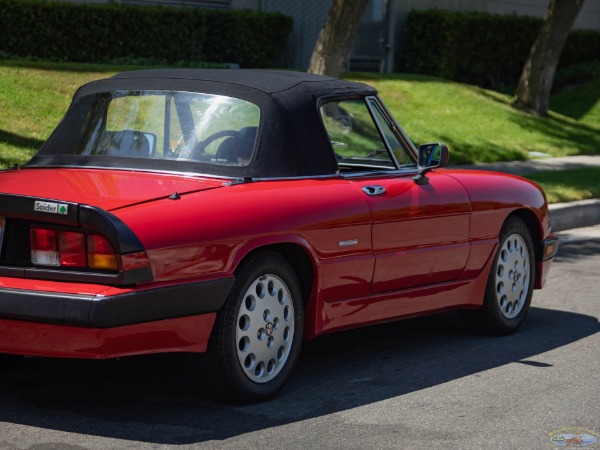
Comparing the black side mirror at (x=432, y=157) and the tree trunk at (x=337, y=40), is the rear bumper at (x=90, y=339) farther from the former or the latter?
the tree trunk at (x=337, y=40)

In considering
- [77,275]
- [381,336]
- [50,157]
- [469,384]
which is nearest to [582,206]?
[381,336]

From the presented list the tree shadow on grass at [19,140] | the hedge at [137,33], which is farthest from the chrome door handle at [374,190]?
the hedge at [137,33]

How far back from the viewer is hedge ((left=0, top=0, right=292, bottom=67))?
17.4m

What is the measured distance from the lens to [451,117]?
19641 mm

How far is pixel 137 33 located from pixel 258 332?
1392 centimetres

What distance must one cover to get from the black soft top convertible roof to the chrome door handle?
20cm

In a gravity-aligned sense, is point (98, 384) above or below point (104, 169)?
below

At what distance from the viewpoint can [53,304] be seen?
16.4 ft

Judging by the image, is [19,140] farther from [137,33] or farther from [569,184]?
[569,184]

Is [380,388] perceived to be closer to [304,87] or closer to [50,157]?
[304,87]

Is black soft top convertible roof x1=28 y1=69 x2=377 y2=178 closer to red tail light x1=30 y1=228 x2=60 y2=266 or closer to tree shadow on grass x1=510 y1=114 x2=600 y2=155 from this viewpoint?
red tail light x1=30 y1=228 x2=60 y2=266

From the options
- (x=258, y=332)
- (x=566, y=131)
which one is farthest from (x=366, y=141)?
(x=566, y=131)

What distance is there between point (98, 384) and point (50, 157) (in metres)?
1.23

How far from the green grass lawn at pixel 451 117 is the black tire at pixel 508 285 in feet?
19.3
